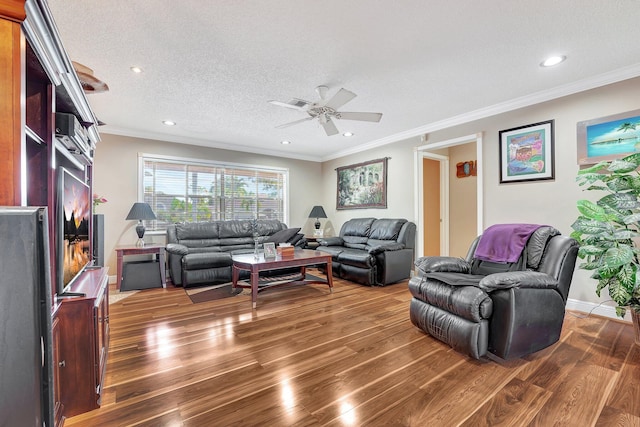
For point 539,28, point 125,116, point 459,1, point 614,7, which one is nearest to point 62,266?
point 459,1

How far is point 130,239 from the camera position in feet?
15.4

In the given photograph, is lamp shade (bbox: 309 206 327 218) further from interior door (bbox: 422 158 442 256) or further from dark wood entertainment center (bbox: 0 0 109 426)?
dark wood entertainment center (bbox: 0 0 109 426)

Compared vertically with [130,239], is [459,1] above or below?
above

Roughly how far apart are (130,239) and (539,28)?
5706mm

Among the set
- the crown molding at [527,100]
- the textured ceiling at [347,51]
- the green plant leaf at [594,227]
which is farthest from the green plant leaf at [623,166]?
the crown molding at [527,100]

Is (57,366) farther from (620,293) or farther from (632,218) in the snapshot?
(632,218)

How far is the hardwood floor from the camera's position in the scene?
1.54m

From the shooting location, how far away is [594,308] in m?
3.04

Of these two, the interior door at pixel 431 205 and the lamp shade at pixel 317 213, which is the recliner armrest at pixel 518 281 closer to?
the interior door at pixel 431 205

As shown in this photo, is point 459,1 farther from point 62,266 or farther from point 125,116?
point 125,116

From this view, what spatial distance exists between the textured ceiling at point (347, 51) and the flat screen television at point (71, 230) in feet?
3.97

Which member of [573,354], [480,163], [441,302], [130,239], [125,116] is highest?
[125,116]

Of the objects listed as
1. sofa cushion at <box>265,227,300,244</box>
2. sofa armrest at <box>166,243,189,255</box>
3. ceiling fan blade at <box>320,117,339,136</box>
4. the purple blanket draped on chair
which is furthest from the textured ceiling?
sofa cushion at <box>265,227,300,244</box>

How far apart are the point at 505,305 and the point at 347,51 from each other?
2.36 meters
